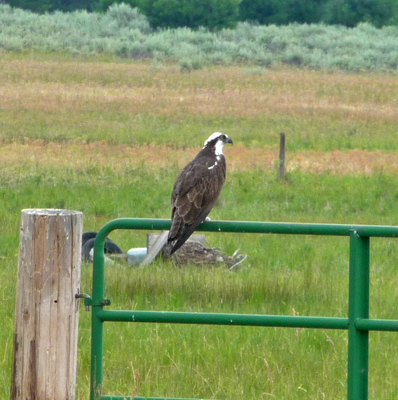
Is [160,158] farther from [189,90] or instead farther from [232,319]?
[189,90]

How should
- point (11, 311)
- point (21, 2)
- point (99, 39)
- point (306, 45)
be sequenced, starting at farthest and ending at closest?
point (21, 2), point (306, 45), point (99, 39), point (11, 311)

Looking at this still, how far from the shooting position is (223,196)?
543 inches

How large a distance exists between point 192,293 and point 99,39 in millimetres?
43561

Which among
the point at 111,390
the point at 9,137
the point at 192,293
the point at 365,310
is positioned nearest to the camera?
the point at 365,310

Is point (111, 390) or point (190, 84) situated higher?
point (190, 84)

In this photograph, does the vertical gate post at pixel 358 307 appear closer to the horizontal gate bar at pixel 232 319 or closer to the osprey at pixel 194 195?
the horizontal gate bar at pixel 232 319

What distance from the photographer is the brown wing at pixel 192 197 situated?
15.1ft

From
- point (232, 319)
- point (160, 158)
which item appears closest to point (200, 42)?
point (160, 158)

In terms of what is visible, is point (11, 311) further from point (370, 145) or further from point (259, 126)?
point (259, 126)

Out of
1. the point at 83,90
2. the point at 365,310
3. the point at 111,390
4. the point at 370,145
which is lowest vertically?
the point at 111,390

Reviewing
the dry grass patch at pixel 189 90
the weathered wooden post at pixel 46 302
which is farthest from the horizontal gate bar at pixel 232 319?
the dry grass patch at pixel 189 90

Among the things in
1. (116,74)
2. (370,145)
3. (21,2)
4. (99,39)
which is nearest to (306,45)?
(99,39)

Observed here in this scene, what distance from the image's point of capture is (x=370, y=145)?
850 inches

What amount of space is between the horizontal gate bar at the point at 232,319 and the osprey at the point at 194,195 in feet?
2.55
